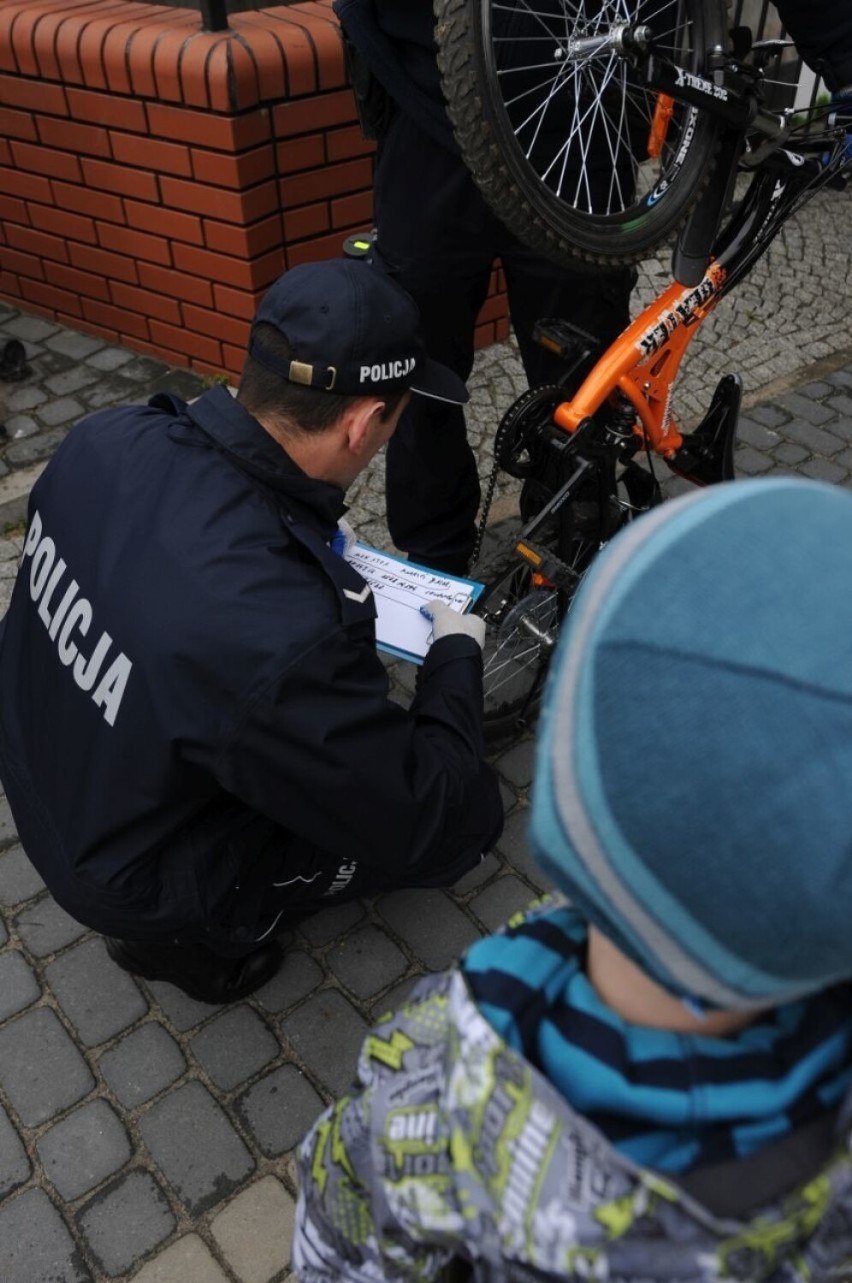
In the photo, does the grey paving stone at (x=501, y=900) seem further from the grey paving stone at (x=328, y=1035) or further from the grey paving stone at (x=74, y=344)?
the grey paving stone at (x=74, y=344)

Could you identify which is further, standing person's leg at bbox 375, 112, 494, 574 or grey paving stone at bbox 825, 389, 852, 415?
grey paving stone at bbox 825, 389, 852, 415

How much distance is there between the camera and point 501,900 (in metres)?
2.50

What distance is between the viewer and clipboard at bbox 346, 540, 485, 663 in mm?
2158

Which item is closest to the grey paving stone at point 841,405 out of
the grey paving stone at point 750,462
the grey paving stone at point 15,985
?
the grey paving stone at point 750,462

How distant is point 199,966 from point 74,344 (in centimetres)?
335

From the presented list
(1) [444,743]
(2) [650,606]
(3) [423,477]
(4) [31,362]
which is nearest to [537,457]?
(3) [423,477]

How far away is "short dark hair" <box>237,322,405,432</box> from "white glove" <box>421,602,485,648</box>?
19.2 inches

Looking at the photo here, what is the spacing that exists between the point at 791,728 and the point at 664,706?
8 cm

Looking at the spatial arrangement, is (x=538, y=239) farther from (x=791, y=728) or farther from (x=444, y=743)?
(x=791, y=728)

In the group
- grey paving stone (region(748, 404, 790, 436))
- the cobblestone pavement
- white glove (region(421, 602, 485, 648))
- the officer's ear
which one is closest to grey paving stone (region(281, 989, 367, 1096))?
the cobblestone pavement

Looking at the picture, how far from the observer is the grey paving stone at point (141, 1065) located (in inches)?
84.1

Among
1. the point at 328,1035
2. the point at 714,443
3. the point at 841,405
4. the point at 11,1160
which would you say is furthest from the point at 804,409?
the point at 11,1160

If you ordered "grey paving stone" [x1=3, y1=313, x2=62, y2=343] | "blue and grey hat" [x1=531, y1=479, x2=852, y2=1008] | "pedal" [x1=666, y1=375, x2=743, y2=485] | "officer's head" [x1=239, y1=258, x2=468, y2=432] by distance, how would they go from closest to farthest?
"blue and grey hat" [x1=531, y1=479, x2=852, y2=1008] → "officer's head" [x1=239, y1=258, x2=468, y2=432] → "pedal" [x1=666, y1=375, x2=743, y2=485] → "grey paving stone" [x1=3, y1=313, x2=62, y2=343]

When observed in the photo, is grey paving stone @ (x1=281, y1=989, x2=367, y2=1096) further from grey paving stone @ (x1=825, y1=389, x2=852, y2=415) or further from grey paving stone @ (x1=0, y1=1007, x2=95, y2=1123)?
grey paving stone @ (x1=825, y1=389, x2=852, y2=415)
